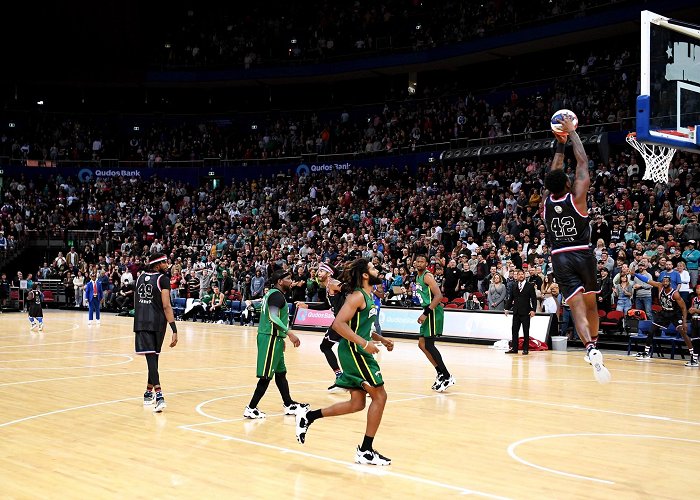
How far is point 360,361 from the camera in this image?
816 cm

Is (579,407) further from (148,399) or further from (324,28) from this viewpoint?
(324,28)

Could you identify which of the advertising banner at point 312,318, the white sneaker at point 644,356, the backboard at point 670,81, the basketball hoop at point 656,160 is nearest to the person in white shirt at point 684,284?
the white sneaker at point 644,356

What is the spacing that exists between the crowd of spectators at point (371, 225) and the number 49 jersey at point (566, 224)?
5.84 meters

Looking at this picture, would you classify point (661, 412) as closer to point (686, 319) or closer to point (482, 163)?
point (686, 319)

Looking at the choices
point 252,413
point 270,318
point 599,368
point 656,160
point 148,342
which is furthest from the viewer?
point 656,160

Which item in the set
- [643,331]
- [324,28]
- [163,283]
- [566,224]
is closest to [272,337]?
[163,283]

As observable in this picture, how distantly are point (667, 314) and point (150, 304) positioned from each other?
12.6m

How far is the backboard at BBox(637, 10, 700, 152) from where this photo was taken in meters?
13.2

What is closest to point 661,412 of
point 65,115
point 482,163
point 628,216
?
point 628,216

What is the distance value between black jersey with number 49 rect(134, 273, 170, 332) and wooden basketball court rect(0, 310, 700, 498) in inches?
48.5

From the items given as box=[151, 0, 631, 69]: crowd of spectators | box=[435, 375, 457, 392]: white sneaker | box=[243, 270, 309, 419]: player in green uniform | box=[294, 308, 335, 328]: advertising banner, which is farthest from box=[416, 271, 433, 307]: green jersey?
box=[151, 0, 631, 69]: crowd of spectators

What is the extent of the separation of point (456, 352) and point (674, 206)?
323 inches

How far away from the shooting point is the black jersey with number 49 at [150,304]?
11.6m

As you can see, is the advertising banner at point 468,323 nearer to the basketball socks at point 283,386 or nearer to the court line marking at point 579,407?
the court line marking at point 579,407
